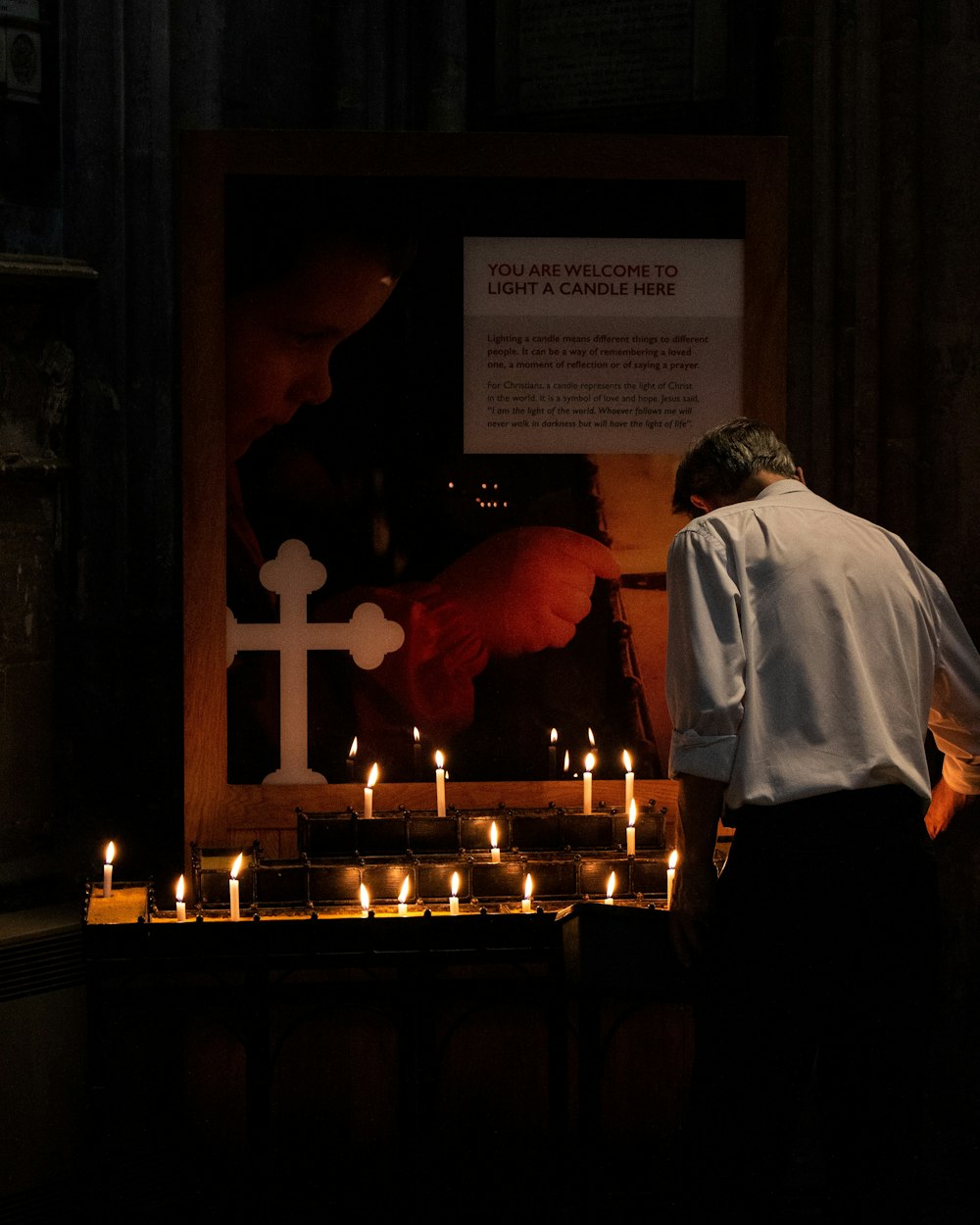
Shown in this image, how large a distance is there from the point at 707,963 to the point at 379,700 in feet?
4.52

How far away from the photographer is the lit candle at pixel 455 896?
3.02 metres

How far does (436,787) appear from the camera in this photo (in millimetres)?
3572

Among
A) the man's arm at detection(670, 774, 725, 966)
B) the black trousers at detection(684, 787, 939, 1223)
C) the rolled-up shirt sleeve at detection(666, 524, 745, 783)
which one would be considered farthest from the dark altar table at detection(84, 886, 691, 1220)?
the rolled-up shirt sleeve at detection(666, 524, 745, 783)

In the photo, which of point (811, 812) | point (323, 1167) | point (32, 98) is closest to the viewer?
point (811, 812)

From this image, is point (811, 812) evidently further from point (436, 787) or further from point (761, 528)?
point (436, 787)

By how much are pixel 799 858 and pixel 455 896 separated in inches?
36.0

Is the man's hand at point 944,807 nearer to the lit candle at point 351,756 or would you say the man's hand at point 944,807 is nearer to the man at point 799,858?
the man at point 799,858

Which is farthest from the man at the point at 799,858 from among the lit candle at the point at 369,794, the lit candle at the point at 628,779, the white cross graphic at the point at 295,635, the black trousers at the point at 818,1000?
the white cross graphic at the point at 295,635

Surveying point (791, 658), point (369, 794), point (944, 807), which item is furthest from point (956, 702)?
point (369, 794)

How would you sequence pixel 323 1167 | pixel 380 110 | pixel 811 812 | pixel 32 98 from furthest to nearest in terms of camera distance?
pixel 380 110
pixel 32 98
pixel 323 1167
pixel 811 812

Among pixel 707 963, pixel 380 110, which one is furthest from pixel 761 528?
pixel 380 110

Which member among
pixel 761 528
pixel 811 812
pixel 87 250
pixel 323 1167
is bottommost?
pixel 323 1167

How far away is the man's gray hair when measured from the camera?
274cm

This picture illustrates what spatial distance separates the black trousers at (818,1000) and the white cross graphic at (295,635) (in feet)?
4.64
